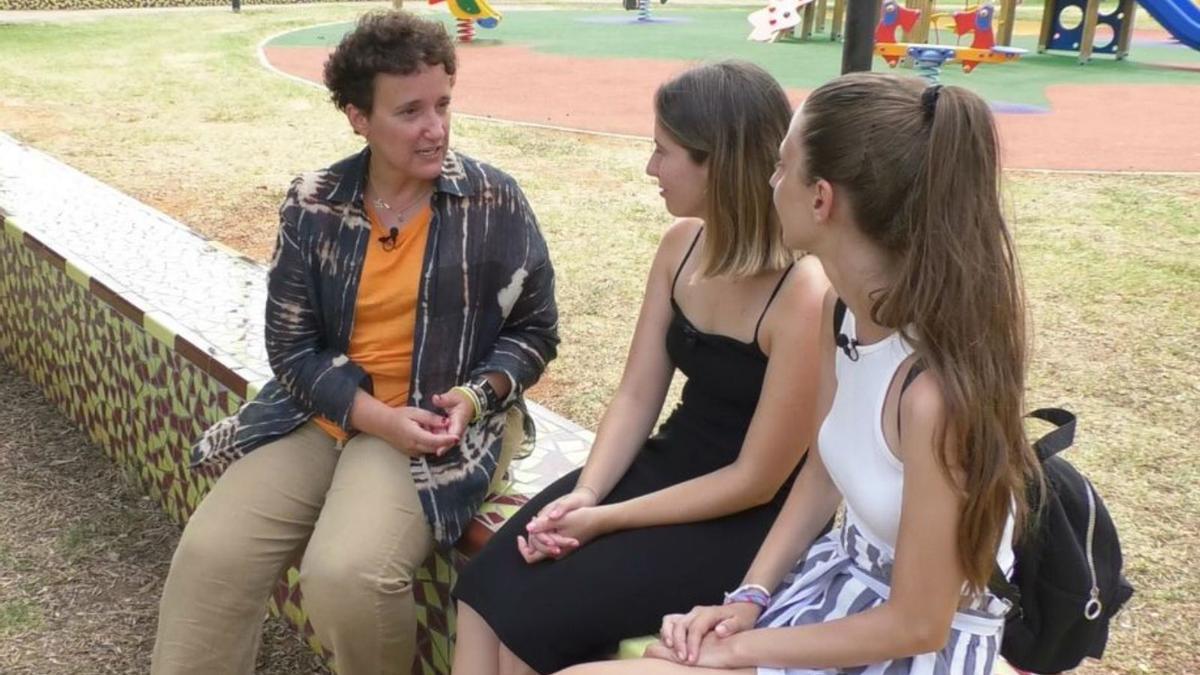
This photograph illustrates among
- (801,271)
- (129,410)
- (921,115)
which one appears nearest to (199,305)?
(129,410)

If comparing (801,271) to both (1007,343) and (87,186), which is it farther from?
(87,186)

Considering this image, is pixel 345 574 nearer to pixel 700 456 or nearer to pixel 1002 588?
pixel 700 456

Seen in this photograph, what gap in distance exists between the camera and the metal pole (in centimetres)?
262

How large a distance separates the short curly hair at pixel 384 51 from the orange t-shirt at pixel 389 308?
0.90 feet

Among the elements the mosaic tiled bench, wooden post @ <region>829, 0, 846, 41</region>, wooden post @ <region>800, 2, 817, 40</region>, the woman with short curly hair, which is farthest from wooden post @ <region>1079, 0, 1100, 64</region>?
the woman with short curly hair

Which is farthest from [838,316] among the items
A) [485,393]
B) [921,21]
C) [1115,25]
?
[1115,25]

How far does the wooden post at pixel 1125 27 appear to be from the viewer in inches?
705

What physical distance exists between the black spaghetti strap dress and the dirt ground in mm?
1129

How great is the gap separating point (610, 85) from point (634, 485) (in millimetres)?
12438

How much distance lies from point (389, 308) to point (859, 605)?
3.98 ft

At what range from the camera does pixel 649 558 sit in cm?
208

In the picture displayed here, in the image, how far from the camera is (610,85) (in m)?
14.3

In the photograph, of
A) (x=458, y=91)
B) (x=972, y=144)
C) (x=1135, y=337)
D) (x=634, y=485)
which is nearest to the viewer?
(x=972, y=144)

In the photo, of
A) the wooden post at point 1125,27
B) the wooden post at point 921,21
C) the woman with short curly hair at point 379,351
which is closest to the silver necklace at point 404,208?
the woman with short curly hair at point 379,351
